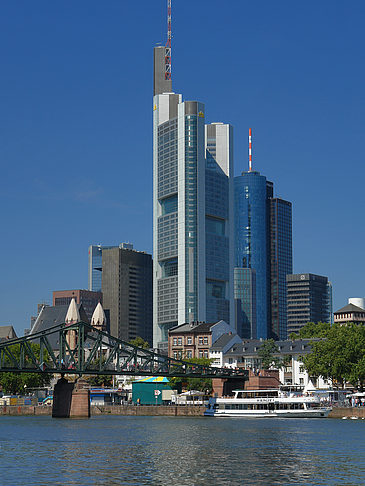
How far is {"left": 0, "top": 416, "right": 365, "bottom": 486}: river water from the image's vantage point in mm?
58844

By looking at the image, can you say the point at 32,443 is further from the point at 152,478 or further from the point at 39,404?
the point at 39,404

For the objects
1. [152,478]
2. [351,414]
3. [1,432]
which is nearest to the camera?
[152,478]

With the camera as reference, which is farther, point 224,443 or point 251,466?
point 224,443

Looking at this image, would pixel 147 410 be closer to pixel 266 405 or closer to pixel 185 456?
pixel 266 405

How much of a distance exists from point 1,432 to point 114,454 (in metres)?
38.3

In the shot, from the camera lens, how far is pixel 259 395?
151m

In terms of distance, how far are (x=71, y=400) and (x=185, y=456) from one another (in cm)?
7769

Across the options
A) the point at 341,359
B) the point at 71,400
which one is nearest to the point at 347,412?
the point at 341,359

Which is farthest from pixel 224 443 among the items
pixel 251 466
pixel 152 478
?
pixel 152 478

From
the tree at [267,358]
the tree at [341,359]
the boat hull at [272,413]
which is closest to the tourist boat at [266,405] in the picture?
the boat hull at [272,413]

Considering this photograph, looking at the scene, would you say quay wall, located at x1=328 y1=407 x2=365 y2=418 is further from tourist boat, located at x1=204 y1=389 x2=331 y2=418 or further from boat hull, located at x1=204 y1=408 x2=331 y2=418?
boat hull, located at x1=204 y1=408 x2=331 y2=418

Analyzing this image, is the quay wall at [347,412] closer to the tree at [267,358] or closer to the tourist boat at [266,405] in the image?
the tourist boat at [266,405]

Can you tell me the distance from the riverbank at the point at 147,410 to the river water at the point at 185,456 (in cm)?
2643

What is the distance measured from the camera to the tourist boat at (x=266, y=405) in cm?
14138
